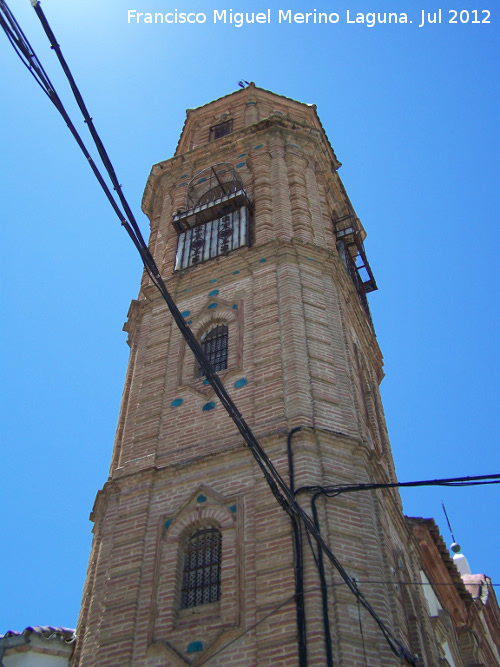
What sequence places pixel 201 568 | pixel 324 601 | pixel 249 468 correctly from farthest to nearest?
pixel 249 468, pixel 201 568, pixel 324 601

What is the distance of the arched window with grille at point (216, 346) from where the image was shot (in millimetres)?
14555

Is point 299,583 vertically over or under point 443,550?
under

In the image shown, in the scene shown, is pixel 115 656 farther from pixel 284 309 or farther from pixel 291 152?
pixel 291 152

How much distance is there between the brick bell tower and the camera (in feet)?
31.7

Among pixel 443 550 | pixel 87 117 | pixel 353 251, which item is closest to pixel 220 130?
pixel 353 251

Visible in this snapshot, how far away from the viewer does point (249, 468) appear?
11625mm

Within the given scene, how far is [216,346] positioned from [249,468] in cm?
385

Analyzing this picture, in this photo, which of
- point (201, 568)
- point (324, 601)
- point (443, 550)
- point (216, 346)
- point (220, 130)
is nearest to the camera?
point (324, 601)

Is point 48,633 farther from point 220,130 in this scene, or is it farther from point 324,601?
point 220,130

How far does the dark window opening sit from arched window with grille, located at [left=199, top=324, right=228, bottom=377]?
36.7 feet

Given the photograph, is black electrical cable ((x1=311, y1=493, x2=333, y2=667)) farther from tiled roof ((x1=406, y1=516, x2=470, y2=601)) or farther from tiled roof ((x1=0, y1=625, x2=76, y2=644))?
tiled roof ((x1=406, y1=516, x2=470, y2=601))

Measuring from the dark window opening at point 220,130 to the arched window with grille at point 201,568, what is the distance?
16.2m

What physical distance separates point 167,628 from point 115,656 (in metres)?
0.74

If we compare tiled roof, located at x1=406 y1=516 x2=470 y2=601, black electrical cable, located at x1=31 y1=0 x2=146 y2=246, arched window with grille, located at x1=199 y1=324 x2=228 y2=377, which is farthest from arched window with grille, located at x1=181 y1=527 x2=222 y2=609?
tiled roof, located at x1=406 y1=516 x2=470 y2=601
